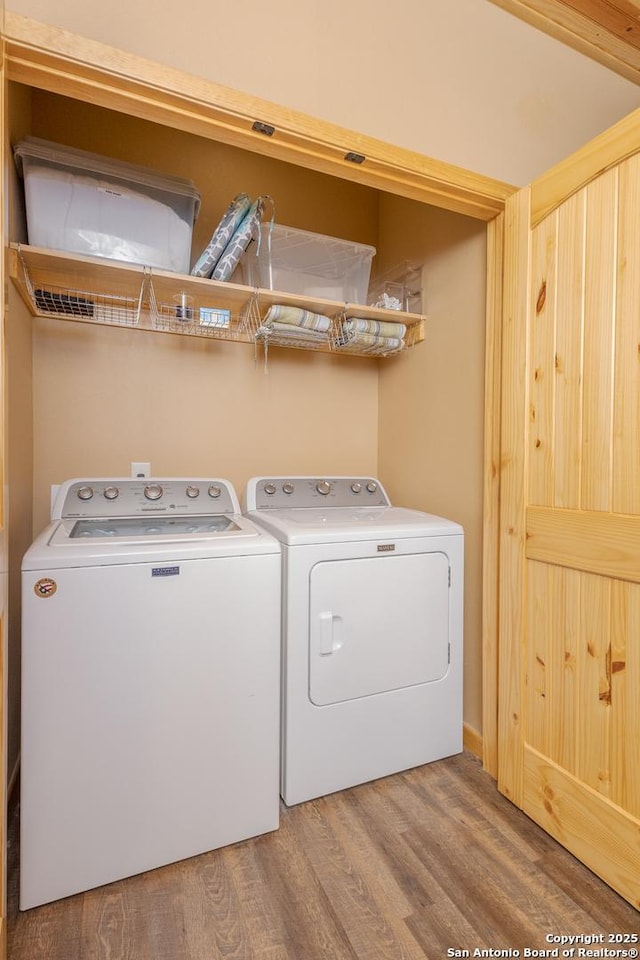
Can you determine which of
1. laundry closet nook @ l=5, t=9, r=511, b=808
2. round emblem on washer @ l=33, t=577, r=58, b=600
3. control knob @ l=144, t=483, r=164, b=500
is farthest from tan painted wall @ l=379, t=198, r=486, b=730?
round emblem on washer @ l=33, t=577, r=58, b=600

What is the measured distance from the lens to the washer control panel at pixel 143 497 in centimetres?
172

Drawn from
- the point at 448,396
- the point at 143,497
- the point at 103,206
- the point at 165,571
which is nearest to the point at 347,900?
the point at 165,571

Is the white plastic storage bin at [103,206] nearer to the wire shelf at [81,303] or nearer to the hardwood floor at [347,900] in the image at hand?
the wire shelf at [81,303]

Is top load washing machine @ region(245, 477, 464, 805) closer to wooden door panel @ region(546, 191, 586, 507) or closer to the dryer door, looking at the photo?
the dryer door

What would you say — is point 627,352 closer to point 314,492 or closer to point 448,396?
point 448,396

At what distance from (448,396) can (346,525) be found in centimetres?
77

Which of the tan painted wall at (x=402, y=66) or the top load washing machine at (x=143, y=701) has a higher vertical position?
the tan painted wall at (x=402, y=66)

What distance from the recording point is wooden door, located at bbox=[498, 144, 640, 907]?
1226 mm

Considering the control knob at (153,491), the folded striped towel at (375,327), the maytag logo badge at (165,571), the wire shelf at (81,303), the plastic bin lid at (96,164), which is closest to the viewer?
the maytag logo badge at (165,571)

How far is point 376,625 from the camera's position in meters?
1.67

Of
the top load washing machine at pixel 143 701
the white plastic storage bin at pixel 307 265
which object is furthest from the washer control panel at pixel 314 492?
the white plastic storage bin at pixel 307 265

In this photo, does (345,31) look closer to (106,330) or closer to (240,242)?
(240,242)

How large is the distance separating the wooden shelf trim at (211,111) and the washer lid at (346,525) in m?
1.10

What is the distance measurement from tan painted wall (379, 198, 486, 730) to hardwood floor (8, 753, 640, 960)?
527mm
